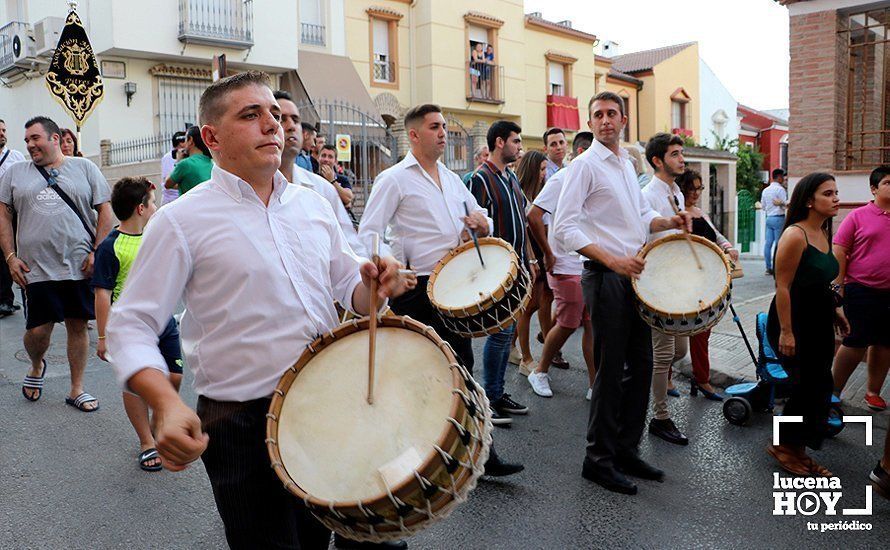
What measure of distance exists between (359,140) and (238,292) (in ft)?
52.7

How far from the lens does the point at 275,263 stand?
2.29m

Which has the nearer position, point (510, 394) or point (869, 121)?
point (510, 394)

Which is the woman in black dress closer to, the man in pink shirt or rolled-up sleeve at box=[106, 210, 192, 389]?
the man in pink shirt

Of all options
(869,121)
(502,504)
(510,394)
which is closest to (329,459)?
(502,504)

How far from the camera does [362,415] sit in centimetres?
217

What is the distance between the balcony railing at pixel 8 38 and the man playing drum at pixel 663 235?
19.5 metres

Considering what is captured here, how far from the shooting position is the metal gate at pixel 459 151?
794 inches

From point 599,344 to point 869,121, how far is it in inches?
288

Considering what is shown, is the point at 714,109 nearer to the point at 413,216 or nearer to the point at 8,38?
the point at 8,38

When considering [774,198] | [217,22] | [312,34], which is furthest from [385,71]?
[774,198]

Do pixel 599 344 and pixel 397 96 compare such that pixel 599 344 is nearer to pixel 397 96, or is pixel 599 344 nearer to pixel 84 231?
pixel 84 231

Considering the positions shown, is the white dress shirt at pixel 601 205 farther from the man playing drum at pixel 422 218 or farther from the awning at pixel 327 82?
the awning at pixel 327 82

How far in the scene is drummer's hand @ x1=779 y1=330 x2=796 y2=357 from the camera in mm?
4391

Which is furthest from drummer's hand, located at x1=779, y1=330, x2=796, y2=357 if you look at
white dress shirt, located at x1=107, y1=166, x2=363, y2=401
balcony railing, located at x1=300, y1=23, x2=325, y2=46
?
balcony railing, located at x1=300, y1=23, x2=325, y2=46
